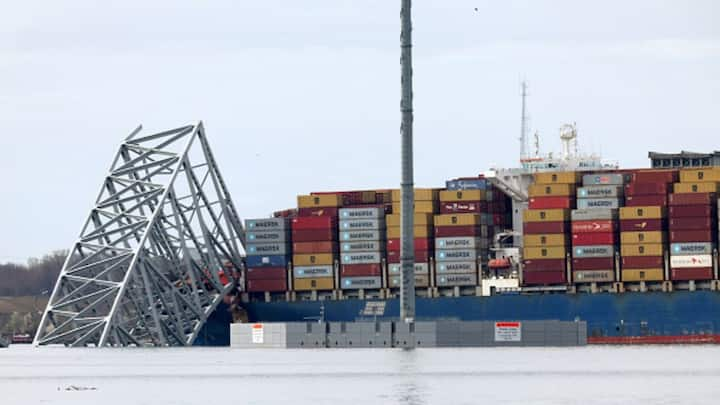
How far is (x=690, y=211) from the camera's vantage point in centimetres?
16762

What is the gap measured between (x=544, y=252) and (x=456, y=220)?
8322mm

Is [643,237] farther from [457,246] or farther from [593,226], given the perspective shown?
[457,246]

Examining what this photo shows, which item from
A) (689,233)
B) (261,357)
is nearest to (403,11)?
(261,357)

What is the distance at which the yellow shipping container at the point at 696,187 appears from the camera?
167 metres

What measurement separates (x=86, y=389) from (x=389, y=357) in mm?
33235

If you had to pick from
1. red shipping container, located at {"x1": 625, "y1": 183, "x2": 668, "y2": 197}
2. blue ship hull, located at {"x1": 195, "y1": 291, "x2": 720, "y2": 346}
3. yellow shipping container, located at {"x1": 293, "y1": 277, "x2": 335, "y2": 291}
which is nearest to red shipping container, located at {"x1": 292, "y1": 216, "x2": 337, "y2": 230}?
yellow shipping container, located at {"x1": 293, "y1": 277, "x2": 335, "y2": 291}

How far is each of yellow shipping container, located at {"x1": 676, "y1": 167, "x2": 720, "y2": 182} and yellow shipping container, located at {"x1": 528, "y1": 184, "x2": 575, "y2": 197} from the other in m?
10.1

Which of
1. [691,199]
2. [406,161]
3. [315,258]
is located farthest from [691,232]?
[315,258]

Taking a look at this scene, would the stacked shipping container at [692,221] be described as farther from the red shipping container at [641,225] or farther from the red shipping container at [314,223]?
the red shipping container at [314,223]

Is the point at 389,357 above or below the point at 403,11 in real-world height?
below

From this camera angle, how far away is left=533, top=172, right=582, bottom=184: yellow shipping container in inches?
6880

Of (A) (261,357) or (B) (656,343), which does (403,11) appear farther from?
(B) (656,343)

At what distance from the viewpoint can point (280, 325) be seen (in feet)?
513

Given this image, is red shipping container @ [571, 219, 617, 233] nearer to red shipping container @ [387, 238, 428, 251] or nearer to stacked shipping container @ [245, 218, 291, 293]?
red shipping container @ [387, 238, 428, 251]
